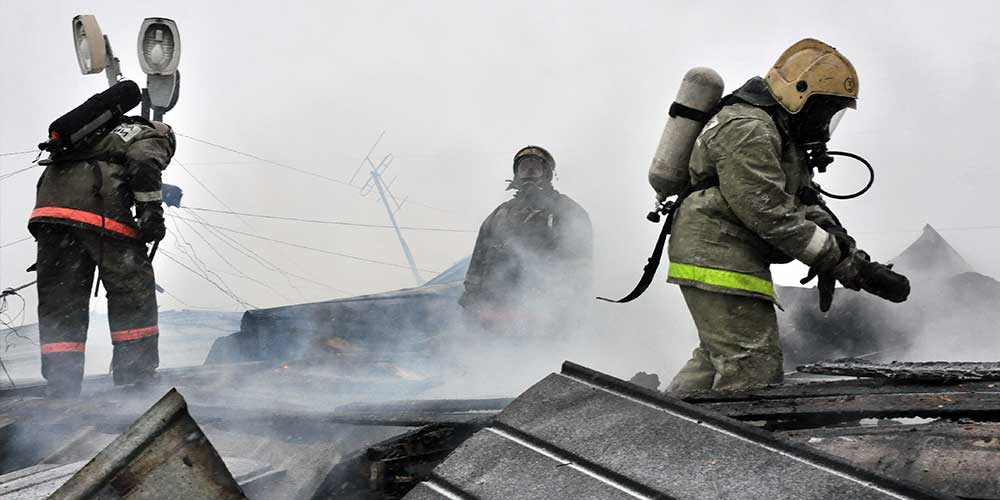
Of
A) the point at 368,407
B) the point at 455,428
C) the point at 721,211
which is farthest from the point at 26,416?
the point at 721,211

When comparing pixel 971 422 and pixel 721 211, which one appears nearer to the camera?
pixel 971 422

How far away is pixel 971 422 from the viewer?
7.34ft

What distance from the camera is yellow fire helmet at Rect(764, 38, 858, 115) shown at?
3.46 meters

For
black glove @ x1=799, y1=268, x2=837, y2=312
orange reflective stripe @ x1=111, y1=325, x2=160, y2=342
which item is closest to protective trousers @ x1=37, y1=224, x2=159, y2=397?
orange reflective stripe @ x1=111, y1=325, x2=160, y2=342

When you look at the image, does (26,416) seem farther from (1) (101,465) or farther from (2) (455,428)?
(1) (101,465)

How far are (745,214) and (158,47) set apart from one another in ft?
14.9

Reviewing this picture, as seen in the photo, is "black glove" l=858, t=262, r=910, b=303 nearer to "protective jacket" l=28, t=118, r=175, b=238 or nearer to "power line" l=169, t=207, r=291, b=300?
"protective jacket" l=28, t=118, r=175, b=238

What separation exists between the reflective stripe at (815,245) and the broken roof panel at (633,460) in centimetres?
143

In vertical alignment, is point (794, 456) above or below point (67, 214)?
below

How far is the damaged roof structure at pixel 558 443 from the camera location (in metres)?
1.82

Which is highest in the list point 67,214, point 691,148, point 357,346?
point 691,148

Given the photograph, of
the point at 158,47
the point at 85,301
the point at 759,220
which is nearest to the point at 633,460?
the point at 759,220

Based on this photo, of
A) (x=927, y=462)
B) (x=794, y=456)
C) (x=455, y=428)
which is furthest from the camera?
(x=455, y=428)

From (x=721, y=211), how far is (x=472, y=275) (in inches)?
154
